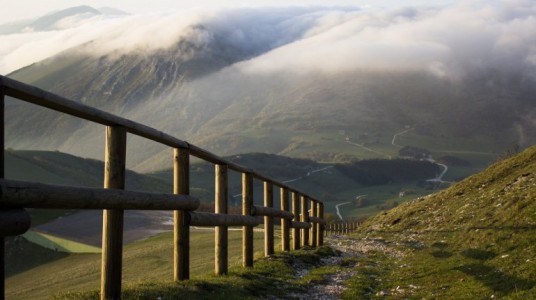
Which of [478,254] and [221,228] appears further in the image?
[478,254]

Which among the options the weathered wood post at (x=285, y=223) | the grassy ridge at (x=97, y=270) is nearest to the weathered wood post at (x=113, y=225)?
the weathered wood post at (x=285, y=223)

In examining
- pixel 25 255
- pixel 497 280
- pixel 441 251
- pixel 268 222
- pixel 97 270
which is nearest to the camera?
pixel 497 280

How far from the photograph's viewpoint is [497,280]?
15359 mm

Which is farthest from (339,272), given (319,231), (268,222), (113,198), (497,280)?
(319,231)

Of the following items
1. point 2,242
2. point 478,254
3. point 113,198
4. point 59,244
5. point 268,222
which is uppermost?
point 113,198

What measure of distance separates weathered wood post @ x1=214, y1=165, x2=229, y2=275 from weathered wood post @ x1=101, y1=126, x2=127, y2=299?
611 cm

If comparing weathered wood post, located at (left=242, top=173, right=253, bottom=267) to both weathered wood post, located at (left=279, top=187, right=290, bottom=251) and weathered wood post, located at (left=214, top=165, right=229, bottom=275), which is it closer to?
weathered wood post, located at (left=214, top=165, right=229, bottom=275)

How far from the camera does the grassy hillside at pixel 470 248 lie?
1563cm

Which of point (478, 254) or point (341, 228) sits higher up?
point (478, 254)

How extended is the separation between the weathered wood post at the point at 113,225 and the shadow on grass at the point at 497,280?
26.9 feet

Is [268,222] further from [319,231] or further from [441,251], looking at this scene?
[319,231]

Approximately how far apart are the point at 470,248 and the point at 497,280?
25.9 feet

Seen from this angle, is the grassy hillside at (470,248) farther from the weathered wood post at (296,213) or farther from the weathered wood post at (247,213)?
the weathered wood post at (296,213)

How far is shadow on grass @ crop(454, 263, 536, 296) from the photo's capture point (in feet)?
45.3
